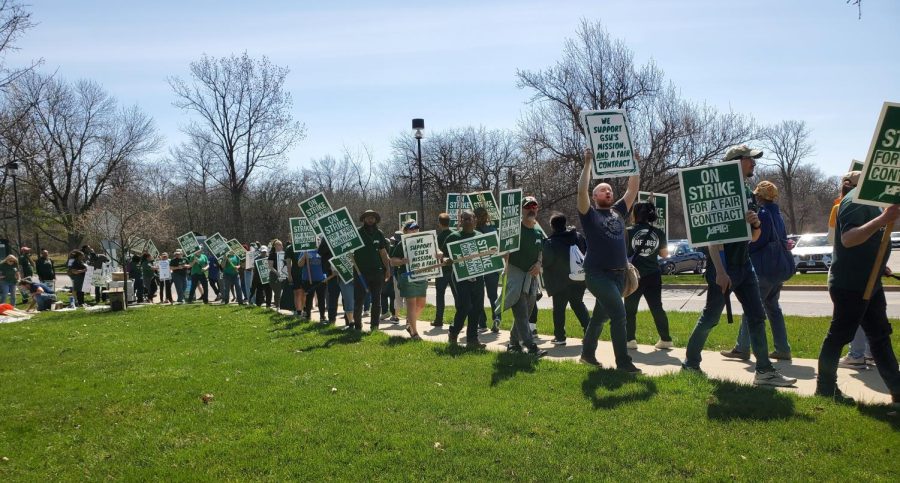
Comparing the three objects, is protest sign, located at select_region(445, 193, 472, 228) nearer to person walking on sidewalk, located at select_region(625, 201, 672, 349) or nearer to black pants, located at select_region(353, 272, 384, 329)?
black pants, located at select_region(353, 272, 384, 329)

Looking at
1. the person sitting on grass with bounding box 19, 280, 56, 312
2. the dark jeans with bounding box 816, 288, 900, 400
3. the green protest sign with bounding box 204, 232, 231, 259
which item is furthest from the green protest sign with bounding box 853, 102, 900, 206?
the person sitting on grass with bounding box 19, 280, 56, 312

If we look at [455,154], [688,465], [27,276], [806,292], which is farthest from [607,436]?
[455,154]

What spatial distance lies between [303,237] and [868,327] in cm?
1014

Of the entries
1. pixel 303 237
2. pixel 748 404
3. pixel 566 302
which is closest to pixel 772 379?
pixel 748 404

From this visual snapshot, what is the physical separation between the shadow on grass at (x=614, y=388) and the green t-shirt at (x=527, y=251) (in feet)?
7.16

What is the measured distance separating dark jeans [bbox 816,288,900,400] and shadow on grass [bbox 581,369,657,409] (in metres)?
1.49

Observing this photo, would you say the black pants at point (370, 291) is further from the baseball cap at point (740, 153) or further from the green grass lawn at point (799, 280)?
the green grass lawn at point (799, 280)

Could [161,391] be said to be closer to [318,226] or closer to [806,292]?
[318,226]

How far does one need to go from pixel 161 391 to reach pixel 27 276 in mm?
18361

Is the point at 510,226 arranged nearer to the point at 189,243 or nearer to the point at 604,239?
the point at 604,239

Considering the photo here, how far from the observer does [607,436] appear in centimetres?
485

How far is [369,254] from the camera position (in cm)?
1076

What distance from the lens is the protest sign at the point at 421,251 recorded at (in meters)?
10.5

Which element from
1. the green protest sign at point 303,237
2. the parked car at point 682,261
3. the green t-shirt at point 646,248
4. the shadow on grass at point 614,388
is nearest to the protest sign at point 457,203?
the green protest sign at point 303,237
